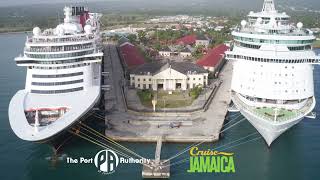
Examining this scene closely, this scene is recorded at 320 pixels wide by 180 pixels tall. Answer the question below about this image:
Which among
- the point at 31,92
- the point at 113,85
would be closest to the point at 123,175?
the point at 31,92

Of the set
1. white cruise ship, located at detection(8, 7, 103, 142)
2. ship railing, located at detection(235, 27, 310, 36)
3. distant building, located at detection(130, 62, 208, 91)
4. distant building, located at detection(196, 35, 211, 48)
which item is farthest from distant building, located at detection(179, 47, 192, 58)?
white cruise ship, located at detection(8, 7, 103, 142)

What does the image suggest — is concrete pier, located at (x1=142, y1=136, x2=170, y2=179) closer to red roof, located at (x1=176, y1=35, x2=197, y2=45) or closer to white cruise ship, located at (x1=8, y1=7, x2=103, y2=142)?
white cruise ship, located at (x1=8, y1=7, x2=103, y2=142)

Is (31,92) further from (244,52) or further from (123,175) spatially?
(244,52)

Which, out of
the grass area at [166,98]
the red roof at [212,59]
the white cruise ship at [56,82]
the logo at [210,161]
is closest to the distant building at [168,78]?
the grass area at [166,98]

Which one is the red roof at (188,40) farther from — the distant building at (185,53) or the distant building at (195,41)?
the distant building at (185,53)

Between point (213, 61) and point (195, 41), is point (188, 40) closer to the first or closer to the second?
point (195, 41)

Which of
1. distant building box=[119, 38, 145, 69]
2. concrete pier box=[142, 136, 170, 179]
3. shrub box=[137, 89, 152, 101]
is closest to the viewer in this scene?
concrete pier box=[142, 136, 170, 179]

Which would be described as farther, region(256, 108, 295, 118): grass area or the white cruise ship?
region(256, 108, 295, 118): grass area
